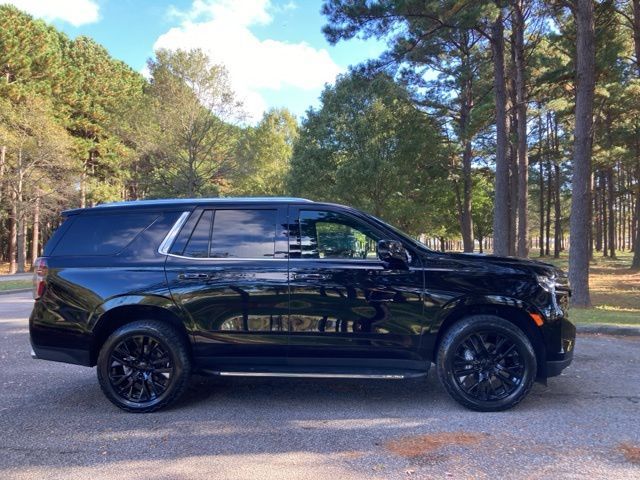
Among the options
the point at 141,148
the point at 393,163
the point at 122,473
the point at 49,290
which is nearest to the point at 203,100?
the point at 141,148

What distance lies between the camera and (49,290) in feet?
15.3

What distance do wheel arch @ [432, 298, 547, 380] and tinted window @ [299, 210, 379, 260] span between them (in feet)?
2.97

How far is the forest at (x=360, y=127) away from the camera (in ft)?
61.5

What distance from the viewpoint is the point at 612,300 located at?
1698 cm

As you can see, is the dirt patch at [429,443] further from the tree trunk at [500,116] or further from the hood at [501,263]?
the tree trunk at [500,116]

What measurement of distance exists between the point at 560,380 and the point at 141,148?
28361 mm

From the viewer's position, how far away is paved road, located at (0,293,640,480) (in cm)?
337

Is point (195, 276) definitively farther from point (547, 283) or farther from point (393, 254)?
point (547, 283)

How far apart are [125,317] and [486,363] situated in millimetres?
3461

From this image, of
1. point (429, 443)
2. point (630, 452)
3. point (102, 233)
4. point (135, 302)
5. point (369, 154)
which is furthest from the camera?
point (369, 154)

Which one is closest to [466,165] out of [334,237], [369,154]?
[369,154]

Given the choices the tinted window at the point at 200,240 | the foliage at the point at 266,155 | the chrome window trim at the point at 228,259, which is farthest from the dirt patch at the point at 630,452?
the foliage at the point at 266,155

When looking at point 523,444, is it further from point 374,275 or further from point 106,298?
point 106,298

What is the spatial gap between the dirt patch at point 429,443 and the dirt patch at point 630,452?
971mm
